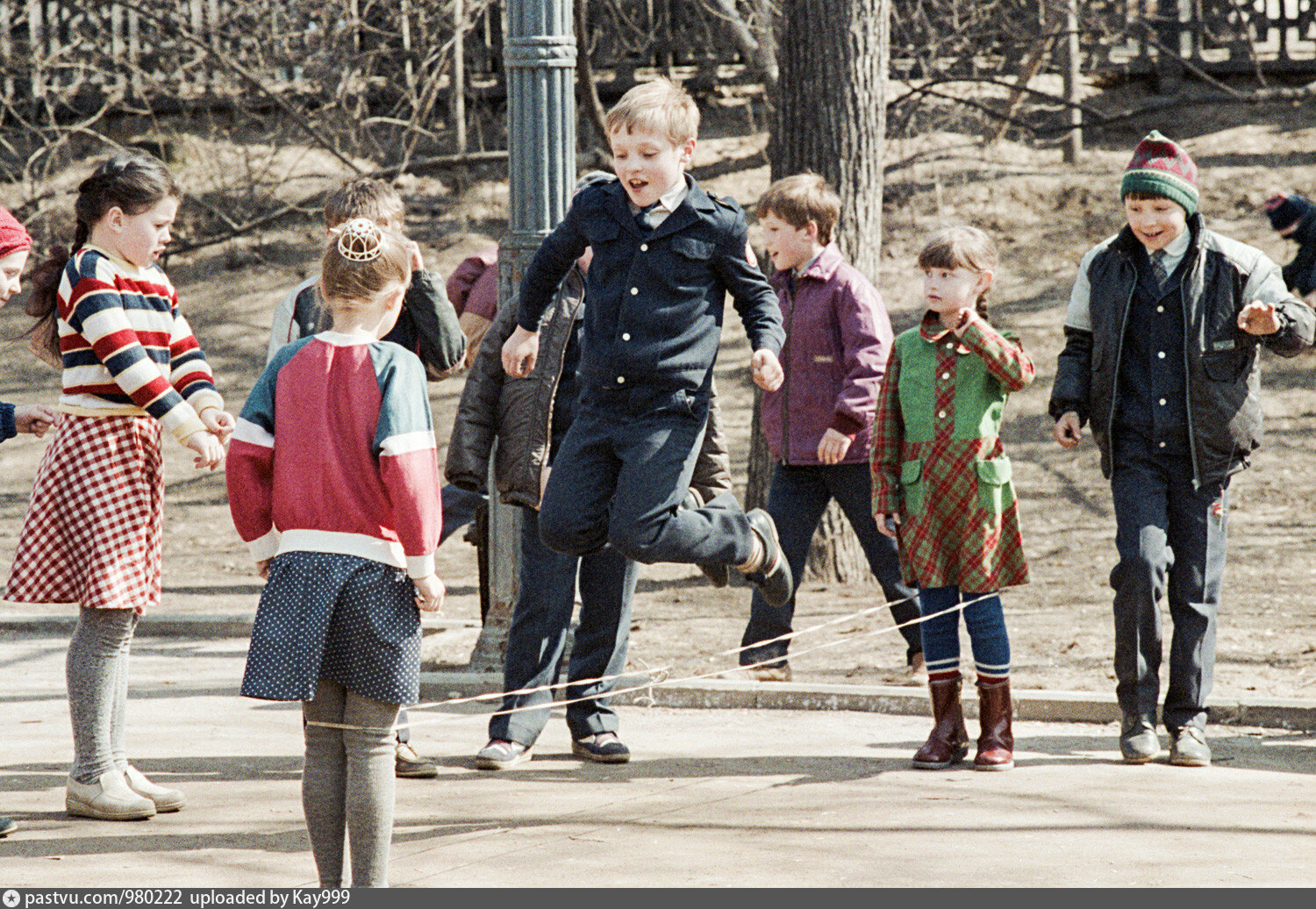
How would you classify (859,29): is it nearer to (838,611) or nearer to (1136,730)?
(838,611)

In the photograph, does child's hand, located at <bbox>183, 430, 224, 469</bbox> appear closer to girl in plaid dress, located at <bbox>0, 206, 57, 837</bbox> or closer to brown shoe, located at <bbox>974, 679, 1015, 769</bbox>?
girl in plaid dress, located at <bbox>0, 206, 57, 837</bbox>

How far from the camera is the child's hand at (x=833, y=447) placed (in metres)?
5.73

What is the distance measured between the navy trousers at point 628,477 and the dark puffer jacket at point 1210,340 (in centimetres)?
138

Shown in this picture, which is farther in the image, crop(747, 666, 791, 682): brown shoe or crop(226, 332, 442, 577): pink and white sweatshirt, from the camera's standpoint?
crop(747, 666, 791, 682): brown shoe

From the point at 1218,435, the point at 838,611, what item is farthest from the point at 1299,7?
the point at 1218,435

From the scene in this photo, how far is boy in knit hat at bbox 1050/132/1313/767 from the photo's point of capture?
16.2ft

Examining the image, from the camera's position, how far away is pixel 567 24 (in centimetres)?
623

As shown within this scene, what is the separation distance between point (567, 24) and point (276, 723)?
120 inches

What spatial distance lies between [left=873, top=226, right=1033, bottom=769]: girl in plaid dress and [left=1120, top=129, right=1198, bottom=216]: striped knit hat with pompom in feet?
1.83

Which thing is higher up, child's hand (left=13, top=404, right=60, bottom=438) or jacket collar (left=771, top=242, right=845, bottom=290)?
jacket collar (left=771, top=242, right=845, bottom=290)

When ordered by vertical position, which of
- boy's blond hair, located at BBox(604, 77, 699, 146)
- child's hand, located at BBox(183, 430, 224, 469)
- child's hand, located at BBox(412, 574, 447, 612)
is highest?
boy's blond hair, located at BBox(604, 77, 699, 146)

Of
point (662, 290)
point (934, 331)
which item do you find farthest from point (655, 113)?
point (934, 331)

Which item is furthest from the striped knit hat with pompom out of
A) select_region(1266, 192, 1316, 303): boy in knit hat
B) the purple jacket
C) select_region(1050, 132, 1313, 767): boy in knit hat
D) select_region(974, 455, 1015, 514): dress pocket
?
select_region(1266, 192, 1316, 303): boy in knit hat

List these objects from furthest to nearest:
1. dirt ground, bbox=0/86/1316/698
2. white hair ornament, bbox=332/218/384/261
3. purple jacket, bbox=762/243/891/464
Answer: dirt ground, bbox=0/86/1316/698 < purple jacket, bbox=762/243/891/464 < white hair ornament, bbox=332/218/384/261
